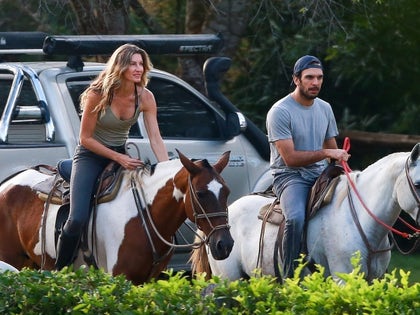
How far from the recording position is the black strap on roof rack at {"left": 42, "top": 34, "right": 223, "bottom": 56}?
1097cm

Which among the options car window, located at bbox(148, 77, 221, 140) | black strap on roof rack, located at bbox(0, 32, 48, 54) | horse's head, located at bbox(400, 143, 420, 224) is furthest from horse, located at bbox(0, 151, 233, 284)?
black strap on roof rack, located at bbox(0, 32, 48, 54)

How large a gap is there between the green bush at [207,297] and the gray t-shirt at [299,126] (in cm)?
227

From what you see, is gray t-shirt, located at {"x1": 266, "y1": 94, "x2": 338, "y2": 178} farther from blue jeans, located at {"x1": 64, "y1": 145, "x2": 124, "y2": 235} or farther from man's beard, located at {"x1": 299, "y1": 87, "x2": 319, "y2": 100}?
blue jeans, located at {"x1": 64, "y1": 145, "x2": 124, "y2": 235}

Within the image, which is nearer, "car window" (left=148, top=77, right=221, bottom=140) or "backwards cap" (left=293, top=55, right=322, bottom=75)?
"backwards cap" (left=293, top=55, right=322, bottom=75)

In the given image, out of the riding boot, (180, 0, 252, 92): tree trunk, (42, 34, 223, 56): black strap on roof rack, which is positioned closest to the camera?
the riding boot

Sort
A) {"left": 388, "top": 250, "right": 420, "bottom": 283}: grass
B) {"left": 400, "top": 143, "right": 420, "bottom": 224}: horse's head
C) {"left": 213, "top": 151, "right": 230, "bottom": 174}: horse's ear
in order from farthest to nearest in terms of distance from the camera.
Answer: {"left": 388, "top": 250, "right": 420, "bottom": 283}: grass, {"left": 213, "top": 151, "right": 230, "bottom": 174}: horse's ear, {"left": 400, "top": 143, "right": 420, "bottom": 224}: horse's head

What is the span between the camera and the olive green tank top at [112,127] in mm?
9039

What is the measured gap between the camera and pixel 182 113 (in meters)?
12.1

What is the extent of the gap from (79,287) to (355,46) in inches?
399

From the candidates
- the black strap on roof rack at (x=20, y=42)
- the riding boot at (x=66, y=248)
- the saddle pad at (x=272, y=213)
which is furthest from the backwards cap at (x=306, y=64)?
the black strap on roof rack at (x=20, y=42)

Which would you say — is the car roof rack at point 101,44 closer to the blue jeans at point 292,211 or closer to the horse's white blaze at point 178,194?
the horse's white blaze at point 178,194

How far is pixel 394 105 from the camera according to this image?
17.5 m

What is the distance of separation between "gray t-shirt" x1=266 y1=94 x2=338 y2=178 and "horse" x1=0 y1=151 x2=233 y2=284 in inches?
15.7

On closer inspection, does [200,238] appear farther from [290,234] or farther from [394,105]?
[394,105]
